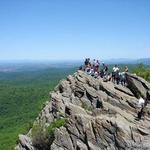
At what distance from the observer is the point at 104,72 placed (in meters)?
54.5

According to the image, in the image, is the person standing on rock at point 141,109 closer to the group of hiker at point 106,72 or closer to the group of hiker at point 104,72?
the group of hiker at point 106,72

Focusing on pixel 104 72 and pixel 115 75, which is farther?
pixel 104 72

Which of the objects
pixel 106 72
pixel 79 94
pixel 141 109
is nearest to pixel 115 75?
pixel 106 72

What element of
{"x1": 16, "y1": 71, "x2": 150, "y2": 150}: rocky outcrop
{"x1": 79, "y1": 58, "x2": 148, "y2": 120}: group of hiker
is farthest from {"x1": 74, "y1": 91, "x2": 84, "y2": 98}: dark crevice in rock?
{"x1": 79, "y1": 58, "x2": 148, "y2": 120}: group of hiker

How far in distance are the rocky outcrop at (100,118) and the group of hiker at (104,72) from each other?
1.23 m

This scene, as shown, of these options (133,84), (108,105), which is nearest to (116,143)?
(108,105)

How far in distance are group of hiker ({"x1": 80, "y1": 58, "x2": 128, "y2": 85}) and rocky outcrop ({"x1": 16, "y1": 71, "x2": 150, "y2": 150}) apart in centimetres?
123

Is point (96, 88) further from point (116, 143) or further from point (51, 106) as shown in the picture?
point (116, 143)

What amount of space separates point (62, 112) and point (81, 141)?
13.7m

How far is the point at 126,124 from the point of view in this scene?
120ft

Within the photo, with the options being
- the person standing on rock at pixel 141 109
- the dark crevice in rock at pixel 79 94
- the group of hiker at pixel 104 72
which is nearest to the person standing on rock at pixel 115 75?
the group of hiker at pixel 104 72

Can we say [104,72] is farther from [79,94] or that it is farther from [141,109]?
[141,109]

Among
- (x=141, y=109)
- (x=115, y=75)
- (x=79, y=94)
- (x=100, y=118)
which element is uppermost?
(x=115, y=75)

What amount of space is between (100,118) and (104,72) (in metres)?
16.9
